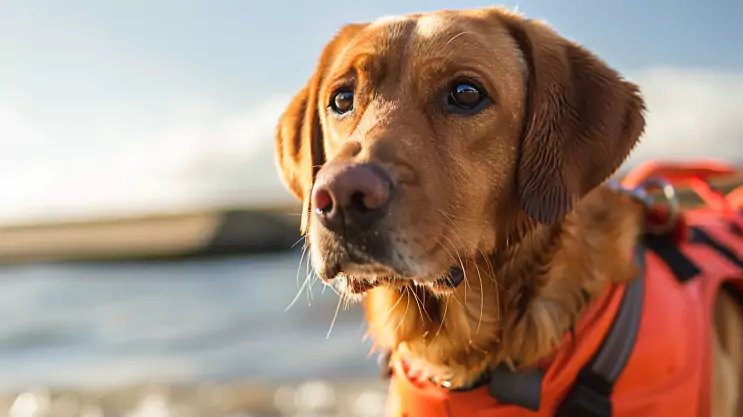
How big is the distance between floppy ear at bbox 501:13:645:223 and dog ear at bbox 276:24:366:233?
0.81 m

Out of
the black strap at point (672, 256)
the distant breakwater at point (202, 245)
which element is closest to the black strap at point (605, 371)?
the black strap at point (672, 256)

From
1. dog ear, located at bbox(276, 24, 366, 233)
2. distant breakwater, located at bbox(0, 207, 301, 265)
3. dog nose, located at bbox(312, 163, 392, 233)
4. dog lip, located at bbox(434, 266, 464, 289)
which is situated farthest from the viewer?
distant breakwater, located at bbox(0, 207, 301, 265)

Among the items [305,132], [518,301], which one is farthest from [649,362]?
[305,132]

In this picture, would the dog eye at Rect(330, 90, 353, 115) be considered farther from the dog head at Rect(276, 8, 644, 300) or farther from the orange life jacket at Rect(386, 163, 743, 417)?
the orange life jacket at Rect(386, 163, 743, 417)

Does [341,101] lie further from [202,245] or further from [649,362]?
[202,245]

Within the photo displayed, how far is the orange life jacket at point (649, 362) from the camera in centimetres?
252

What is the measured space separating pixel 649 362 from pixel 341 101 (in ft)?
4.82

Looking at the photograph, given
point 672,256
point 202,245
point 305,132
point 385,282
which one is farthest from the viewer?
point 202,245

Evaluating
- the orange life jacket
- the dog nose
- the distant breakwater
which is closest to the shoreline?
the orange life jacket

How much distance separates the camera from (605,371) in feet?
8.23

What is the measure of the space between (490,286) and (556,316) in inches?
9.8

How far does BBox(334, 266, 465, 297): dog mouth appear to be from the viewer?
232cm

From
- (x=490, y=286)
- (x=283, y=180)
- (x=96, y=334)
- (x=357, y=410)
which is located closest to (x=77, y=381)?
(x=96, y=334)

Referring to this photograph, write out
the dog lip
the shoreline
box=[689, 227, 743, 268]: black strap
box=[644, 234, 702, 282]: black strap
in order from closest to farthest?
1. the dog lip
2. box=[644, 234, 702, 282]: black strap
3. box=[689, 227, 743, 268]: black strap
4. the shoreline
